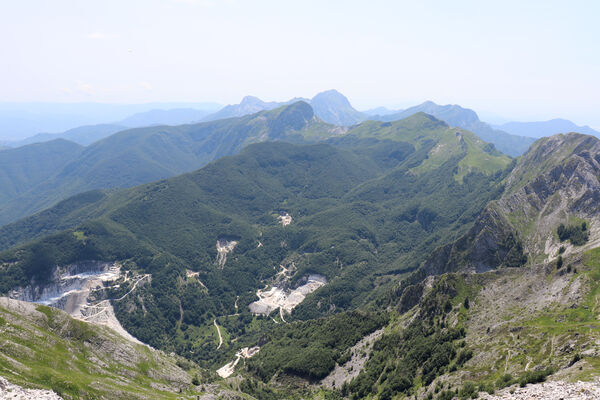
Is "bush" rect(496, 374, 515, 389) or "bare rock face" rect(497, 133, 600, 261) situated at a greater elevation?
"bare rock face" rect(497, 133, 600, 261)

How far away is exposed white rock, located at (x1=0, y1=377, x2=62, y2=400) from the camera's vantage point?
205ft

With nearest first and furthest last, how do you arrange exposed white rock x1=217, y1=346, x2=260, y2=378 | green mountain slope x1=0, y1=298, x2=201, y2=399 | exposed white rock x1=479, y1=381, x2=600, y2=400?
exposed white rock x1=479, y1=381, x2=600, y2=400, green mountain slope x1=0, y1=298, x2=201, y2=399, exposed white rock x1=217, y1=346, x2=260, y2=378

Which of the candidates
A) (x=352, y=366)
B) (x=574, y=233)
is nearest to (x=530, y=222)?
(x=574, y=233)

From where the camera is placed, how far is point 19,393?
210 ft

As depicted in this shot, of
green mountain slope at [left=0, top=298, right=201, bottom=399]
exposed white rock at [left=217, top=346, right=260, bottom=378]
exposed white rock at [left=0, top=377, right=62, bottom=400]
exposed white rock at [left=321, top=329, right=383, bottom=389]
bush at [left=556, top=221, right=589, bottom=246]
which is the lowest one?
exposed white rock at [left=217, top=346, right=260, bottom=378]

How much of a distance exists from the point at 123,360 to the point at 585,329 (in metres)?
112

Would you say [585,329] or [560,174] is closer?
[585,329]

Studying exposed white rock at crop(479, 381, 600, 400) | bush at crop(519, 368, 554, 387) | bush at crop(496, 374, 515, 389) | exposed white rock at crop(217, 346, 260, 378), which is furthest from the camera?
exposed white rock at crop(217, 346, 260, 378)

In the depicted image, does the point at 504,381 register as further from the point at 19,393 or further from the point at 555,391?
the point at 19,393

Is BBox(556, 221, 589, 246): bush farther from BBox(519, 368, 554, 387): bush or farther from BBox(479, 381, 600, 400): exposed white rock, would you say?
BBox(479, 381, 600, 400): exposed white rock

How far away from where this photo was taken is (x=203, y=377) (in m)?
120

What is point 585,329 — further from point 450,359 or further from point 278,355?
point 278,355

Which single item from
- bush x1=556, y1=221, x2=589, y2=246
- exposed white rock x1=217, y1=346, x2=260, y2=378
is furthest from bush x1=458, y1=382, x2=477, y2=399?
exposed white rock x1=217, y1=346, x2=260, y2=378

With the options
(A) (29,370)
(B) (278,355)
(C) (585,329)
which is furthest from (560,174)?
(A) (29,370)
